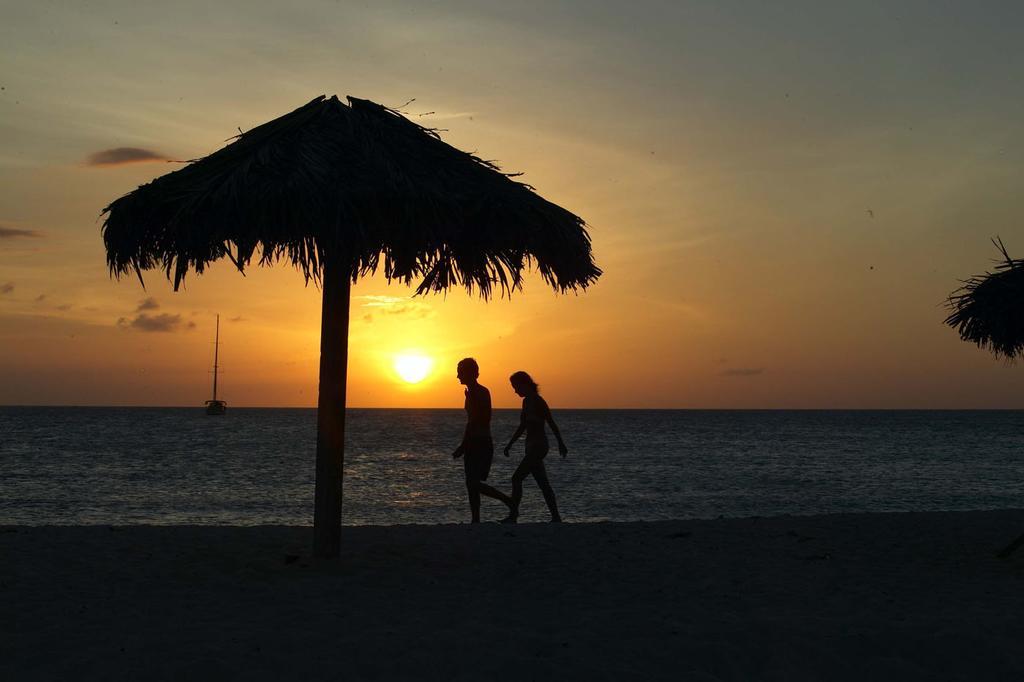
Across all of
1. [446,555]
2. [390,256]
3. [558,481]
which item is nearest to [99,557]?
[446,555]

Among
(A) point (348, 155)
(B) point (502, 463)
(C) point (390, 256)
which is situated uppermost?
(A) point (348, 155)

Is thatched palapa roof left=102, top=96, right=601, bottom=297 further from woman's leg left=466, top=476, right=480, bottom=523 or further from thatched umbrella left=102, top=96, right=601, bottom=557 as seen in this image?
woman's leg left=466, top=476, right=480, bottom=523

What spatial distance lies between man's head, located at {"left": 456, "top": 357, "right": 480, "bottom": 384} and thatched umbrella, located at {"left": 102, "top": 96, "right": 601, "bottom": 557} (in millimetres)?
2347

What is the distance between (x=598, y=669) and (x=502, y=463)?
49119 mm

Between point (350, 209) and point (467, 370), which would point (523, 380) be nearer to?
point (467, 370)

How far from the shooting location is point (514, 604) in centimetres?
696

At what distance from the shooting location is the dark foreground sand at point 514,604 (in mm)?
5422

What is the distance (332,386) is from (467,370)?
3162mm

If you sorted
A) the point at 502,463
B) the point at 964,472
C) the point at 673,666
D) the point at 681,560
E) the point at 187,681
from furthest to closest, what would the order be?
the point at 502,463 → the point at 964,472 → the point at 681,560 → the point at 673,666 → the point at 187,681

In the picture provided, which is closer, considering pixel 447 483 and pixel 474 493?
pixel 474 493

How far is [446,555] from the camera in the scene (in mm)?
8781

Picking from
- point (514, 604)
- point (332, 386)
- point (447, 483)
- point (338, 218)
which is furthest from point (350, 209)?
point (447, 483)

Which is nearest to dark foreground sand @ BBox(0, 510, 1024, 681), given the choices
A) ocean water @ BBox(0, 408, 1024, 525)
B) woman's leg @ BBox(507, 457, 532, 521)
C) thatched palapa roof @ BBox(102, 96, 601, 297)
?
woman's leg @ BBox(507, 457, 532, 521)

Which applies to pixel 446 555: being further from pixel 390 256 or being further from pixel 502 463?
pixel 502 463
